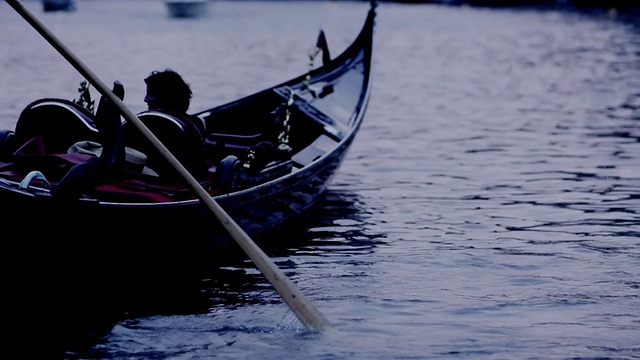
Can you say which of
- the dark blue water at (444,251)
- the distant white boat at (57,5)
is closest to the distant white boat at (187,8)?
the distant white boat at (57,5)

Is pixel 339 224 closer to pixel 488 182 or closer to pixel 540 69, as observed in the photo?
pixel 488 182

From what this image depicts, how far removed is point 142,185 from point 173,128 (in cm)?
45

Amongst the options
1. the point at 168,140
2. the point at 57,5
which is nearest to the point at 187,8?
the point at 57,5

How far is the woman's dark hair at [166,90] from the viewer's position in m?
7.34

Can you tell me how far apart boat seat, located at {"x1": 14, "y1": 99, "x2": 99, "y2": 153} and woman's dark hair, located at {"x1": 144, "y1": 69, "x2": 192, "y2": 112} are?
0.45 metres

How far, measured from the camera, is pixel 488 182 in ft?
37.3

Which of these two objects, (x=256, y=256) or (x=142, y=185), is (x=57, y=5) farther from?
(x=256, y=256)

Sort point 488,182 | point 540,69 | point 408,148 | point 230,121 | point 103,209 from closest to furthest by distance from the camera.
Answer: point 103,209, point 230,121, point 488,182, point 408,148, point 540,69

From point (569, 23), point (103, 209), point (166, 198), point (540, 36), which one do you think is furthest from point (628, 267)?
point (569, 23)

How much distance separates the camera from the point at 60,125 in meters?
7.25

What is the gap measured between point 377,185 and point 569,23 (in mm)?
46469

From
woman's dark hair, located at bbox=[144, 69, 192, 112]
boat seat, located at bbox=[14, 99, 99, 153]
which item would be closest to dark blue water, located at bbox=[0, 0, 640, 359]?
boat seat, located at bbox=[14, 99, 99, 153]

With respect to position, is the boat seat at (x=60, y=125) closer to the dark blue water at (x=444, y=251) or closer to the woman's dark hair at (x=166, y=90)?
the woman's dark hair at (x=166, y=90)

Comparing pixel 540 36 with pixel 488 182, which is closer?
pixel 488 182
